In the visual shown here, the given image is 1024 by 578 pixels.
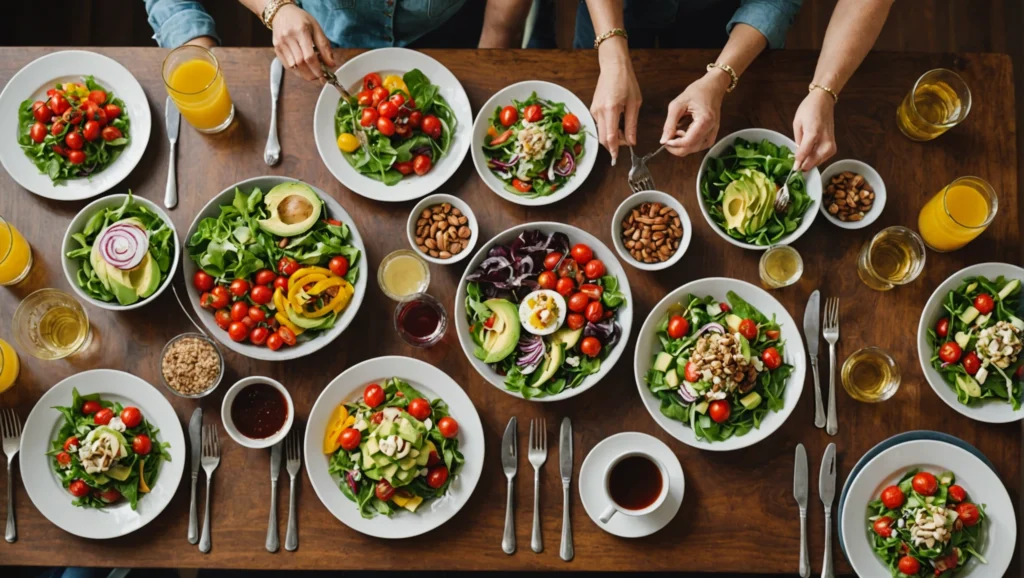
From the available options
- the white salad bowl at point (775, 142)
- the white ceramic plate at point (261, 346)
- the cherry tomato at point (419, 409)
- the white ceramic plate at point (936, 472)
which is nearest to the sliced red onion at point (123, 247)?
the white ceramic plate at point (261, 346)

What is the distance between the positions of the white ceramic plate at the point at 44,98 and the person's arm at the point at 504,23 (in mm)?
1085

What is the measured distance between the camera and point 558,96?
2.01 m

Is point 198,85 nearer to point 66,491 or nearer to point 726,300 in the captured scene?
point 66,491

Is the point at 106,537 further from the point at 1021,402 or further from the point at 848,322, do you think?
the point at 1021,402

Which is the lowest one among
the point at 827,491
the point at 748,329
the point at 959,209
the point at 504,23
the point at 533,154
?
the point at 827,491

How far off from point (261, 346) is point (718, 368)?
1228mm

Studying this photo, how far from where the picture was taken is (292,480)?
6.28 ft

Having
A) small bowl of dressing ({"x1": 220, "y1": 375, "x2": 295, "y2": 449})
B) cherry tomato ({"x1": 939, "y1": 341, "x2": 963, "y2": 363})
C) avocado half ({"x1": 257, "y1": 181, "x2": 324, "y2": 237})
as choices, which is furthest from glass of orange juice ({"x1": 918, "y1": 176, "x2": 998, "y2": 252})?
small bowl of dressing ({"x1": 220, "y1": 375, "x2": 295, "y2": 449})

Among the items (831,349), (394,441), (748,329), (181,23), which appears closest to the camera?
(394,441)

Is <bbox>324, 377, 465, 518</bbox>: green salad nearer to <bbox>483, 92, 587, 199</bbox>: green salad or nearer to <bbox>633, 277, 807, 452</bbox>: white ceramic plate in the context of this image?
<bbox>633, 277, 807, 452</bbox>: white ceramic plate

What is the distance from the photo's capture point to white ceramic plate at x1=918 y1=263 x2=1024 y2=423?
1893 millimetres

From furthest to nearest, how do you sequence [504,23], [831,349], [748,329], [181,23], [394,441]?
[504,23], [181,23], [831,349], [748,329], [394,441]

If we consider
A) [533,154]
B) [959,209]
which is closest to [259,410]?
[533,154]

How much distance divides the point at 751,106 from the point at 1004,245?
0.83 meters
